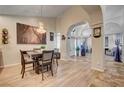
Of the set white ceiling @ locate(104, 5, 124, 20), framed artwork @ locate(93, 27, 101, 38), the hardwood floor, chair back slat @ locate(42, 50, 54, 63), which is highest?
white ceiling @ locate(104, 5, 124, 20)

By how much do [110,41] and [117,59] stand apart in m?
4.81

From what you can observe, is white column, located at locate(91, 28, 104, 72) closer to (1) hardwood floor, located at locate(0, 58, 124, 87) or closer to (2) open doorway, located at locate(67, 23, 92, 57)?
(1) hardwood floor, located at locate(0, 58, 124, 87)

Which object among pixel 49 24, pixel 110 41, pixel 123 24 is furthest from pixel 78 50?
pixel 123 24

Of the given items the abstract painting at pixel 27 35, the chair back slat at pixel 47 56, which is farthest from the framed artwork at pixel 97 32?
the abstract painting at pixel 27 35

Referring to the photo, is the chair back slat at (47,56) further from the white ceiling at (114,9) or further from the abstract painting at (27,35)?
the white ceiling at (114,9)

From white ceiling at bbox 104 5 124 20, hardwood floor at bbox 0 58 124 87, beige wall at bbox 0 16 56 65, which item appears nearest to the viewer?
hardwood floor at bbox 0 58 124 87

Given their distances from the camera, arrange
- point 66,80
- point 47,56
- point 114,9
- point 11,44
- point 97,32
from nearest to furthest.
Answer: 1. point 66,80
2. point 47,56
3. point 97,32
4. point 11,44
5. point 114,9

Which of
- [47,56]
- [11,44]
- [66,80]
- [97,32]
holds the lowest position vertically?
[66,80]

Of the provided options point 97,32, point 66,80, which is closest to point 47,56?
point 66,80

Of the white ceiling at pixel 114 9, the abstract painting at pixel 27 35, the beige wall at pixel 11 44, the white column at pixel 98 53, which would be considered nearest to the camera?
the white column at pixel 98 53

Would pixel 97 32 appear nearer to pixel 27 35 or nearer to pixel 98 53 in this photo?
pixel 98 53

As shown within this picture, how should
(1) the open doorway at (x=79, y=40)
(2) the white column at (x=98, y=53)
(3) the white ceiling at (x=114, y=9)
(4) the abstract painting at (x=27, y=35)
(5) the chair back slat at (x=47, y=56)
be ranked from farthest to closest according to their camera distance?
(1) the open doorway at (x=79, y=40), (4) the abstract painting at (x=27, y=35), (3) the white ceiling at (x=114, y=9), (2) the white column at (x=98, y=53), (5) the chair back slat at (x=47, y=56)

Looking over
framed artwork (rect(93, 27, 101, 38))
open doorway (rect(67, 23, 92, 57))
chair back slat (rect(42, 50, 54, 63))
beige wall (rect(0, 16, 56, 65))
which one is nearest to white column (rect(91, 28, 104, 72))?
framed artwork (rect(93, 27, 101, 38))

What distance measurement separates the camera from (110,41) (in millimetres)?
11703
